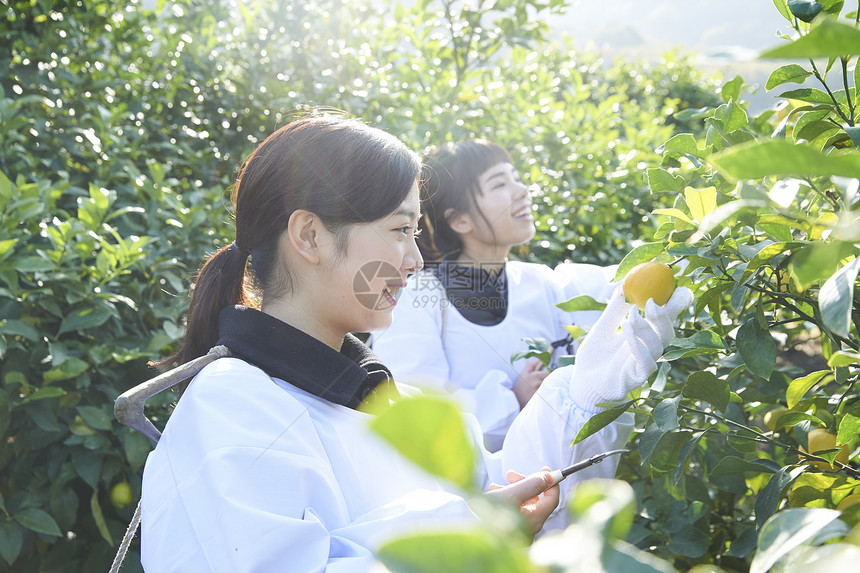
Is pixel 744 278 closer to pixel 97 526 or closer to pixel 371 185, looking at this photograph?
pixel 371 185

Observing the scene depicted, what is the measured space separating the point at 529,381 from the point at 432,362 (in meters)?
0.30

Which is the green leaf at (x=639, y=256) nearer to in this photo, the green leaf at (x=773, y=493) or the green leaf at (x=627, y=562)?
the green leaf at (x=773, y=493)

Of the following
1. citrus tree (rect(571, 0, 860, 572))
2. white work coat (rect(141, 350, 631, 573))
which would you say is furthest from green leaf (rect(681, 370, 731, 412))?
white work coat (rect(141, 350, 631, 573))

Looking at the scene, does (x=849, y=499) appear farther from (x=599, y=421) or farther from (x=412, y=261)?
(x=412, y=261)

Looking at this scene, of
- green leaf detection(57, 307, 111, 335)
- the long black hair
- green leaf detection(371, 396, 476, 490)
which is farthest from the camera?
the long black hair

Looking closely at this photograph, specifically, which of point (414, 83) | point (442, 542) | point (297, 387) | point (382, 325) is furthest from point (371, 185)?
point (414, 83)

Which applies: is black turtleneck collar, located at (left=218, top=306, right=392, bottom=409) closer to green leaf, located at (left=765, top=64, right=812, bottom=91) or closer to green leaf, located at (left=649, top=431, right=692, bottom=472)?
green leaf, located at (left=649, top=431, right=692, bottom=472)

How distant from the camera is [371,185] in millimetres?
1291

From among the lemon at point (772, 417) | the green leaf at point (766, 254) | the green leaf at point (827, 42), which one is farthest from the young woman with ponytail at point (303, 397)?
the green leaf at point (827, 42)

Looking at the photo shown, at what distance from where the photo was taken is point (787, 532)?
0.44 metres

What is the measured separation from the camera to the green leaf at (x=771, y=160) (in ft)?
1.16

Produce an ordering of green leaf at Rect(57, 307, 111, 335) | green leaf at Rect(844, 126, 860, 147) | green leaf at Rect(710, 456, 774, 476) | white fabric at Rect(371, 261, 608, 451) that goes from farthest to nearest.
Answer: white fabric at Rect(371, 261, 608, 451), green leaf at Rect(57, 307, 111, 335), green leaf at Rect(710, 456, 774, 476), green leaf at Rect(844, 126, 860, 147)

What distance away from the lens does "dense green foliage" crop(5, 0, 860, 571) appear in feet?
2.96

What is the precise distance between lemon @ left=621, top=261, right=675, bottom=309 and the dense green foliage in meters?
0.04
